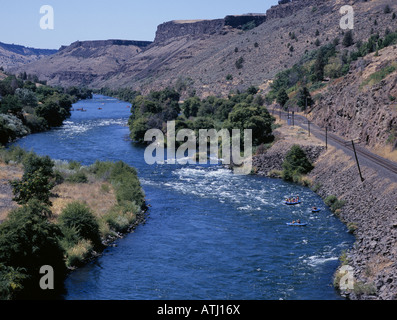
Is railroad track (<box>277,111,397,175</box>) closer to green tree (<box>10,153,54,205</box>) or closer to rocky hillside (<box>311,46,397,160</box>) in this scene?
rocky hillside (<box>311,46,397,160</box>)

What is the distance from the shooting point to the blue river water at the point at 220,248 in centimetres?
3100

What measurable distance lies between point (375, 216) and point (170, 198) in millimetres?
23193

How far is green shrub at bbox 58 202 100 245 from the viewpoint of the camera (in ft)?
123

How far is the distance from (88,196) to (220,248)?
672 inches

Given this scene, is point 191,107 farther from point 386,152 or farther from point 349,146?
point 386,152

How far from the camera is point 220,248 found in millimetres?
38562

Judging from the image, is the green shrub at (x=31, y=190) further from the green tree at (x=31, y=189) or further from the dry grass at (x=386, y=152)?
the dry grass at (x=386, y=152)

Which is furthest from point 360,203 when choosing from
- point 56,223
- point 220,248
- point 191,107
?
point 191,107

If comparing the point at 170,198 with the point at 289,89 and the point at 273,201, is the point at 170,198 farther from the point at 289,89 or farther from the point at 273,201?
the point at 289,89

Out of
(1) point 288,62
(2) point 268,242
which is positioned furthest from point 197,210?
(1) point 288,62

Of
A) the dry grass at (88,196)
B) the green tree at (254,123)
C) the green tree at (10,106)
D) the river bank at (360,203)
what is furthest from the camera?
the green tree at (10,106)

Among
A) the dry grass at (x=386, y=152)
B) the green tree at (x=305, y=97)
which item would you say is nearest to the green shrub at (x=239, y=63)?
the green tree at (x=305, y=97)

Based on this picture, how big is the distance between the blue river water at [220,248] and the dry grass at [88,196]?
451 cm

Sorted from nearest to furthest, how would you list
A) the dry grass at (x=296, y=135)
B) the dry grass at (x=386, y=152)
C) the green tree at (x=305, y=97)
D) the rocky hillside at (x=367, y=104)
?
1. the dry grass at (x=386, y=152)
2. the rocky hillside at (x=367, y=104)
3. the dry grass at (x=296, y=135)
4. the green tree at (x=305, y=97)
